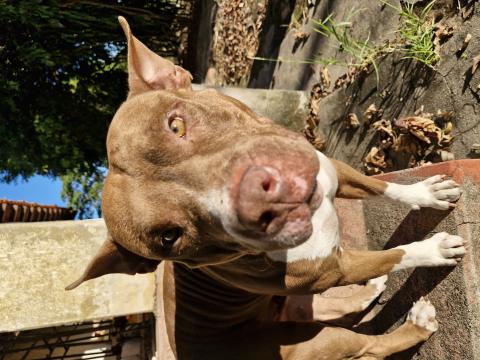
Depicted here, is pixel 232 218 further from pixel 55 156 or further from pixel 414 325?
pixel 55 156

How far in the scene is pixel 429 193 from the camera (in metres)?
2.93

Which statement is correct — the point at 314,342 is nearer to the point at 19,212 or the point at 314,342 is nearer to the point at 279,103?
the point at 279,103

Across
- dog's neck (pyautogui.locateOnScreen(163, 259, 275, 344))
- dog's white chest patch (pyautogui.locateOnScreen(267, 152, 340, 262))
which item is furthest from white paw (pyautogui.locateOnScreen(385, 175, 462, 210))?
dog's neck (pyautogui.locateOnScreen(163, 259, 275, 344))

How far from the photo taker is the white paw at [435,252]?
2.79 meters

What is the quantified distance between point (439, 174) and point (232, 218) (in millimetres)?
1780

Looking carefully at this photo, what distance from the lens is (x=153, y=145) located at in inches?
91.6

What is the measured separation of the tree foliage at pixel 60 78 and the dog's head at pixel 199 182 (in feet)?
16.9

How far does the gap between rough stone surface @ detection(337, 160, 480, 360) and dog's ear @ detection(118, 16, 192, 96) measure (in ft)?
5.68

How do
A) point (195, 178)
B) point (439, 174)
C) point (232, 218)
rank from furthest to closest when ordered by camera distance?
point (439, 174) → point (195, 178) → point (232, 218)

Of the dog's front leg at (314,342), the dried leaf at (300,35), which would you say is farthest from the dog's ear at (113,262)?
the dried leaf at (300,35)

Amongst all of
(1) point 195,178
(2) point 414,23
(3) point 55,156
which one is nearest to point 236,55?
(3) point 55,156

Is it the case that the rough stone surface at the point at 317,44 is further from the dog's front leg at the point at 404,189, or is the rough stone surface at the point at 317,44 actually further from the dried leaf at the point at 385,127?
the dog's front leg at the point at 404,189

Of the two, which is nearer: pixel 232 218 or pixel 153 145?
pixel 232 218

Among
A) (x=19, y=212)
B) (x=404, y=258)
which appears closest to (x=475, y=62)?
(x=404, y=258)
